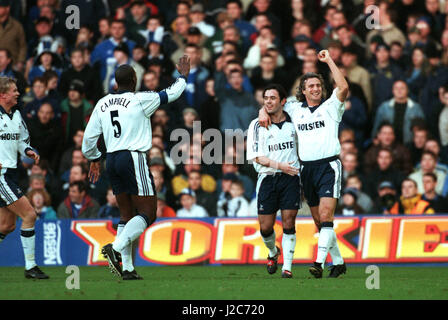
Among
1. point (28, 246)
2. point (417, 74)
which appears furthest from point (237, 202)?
point (28, 246)

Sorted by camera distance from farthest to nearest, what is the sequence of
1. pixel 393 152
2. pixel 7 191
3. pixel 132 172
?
pixel 393 152
pixel 7 191
pixel 132 172

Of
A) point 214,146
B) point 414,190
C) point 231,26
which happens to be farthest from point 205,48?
point 414,190

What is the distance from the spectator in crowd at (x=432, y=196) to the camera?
16.4 metres

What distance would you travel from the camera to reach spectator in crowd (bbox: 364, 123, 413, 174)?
58.6 ft

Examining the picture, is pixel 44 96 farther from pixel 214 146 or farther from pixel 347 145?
pixel 347 145

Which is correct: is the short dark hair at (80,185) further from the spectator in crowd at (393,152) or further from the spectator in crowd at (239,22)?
the spectator in crowd at (239,22)

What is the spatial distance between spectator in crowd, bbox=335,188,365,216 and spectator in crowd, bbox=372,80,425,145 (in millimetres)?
2098

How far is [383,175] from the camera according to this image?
690 inches

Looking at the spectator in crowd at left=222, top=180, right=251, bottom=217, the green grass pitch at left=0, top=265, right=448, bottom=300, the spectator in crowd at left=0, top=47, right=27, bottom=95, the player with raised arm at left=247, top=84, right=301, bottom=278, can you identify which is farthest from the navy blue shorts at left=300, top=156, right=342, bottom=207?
the spectator in crowd at left=0, top=47, right=27, bottom=95

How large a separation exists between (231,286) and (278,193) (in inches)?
77.6

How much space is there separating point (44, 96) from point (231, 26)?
428 centimetres

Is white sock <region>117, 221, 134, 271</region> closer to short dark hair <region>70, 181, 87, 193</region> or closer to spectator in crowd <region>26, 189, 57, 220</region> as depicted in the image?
short dark hair <region>70, 181, 87, 193</region>

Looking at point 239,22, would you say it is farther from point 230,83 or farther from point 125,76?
point 125,76

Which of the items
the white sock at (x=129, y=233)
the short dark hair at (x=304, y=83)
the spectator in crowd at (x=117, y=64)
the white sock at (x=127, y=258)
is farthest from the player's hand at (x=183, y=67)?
the spectator in crowd at (x=117, y=64)
